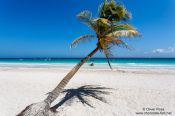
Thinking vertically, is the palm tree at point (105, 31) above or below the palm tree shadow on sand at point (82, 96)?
above

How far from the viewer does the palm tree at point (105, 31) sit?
7586 mm

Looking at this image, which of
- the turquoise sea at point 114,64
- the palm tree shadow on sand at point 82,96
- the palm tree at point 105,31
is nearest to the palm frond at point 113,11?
the palm tree at point 105,31

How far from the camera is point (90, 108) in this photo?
→ 8125 mm

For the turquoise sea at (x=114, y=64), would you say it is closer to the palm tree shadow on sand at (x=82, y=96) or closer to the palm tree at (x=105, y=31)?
the palm tree shadow on sand at (x=82, y=96)

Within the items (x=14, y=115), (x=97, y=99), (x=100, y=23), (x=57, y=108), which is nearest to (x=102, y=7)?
(x=100, y=23)

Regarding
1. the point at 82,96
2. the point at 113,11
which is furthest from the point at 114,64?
the point at 113,11

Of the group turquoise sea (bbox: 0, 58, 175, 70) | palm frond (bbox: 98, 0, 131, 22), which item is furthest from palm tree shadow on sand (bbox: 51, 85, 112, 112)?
turquoise sea (bbox: 0, 58, 175, 70)

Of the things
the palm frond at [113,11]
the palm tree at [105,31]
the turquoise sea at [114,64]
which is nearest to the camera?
the palm tree at [105,31]

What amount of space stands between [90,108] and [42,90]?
12.9ft

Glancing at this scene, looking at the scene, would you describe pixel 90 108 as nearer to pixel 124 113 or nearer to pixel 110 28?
pixel 124 113

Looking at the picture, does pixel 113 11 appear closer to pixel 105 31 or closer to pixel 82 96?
pixel 105 31

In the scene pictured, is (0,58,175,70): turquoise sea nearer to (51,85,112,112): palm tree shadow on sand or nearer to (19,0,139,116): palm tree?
(51,85,112,112): palm tree shadow on sand

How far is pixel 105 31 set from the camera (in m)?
8.00

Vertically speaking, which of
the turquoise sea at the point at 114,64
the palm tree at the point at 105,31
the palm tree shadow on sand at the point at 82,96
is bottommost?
the palm tree shadow on sand at the point at 82,96
